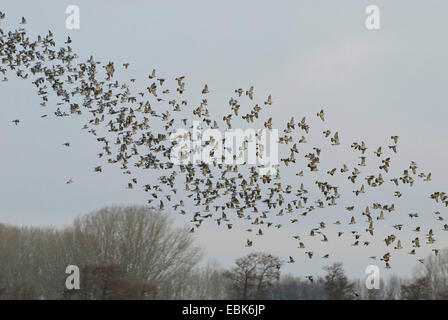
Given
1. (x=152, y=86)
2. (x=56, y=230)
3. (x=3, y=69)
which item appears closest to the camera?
(x=152, y=86)

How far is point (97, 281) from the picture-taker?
1850 inches

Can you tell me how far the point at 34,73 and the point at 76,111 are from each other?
329cm

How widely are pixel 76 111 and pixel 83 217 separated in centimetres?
3783
